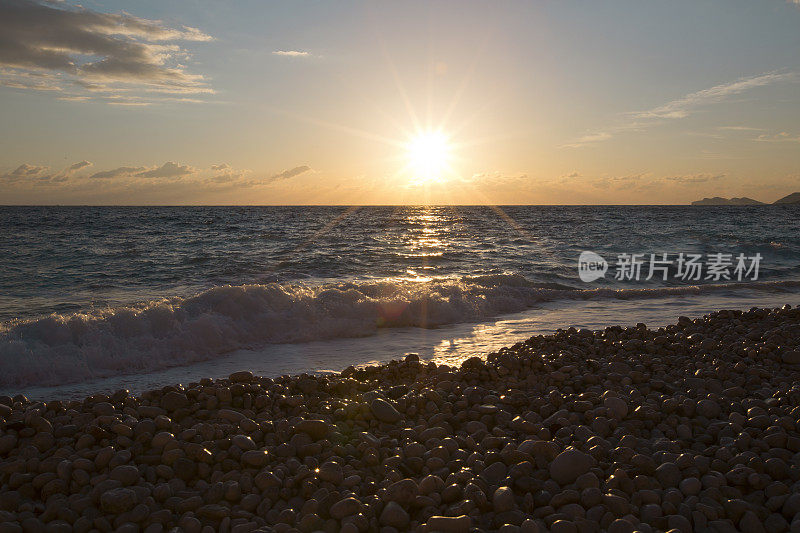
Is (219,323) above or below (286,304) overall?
below

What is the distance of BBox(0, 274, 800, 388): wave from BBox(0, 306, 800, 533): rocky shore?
2360 mm

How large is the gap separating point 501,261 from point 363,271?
6066 millimetres

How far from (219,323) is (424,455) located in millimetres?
5569

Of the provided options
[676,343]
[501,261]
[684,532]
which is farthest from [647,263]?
[684,532]

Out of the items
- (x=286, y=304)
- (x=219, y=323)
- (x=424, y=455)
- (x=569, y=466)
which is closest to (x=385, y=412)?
(x=424, y=455)

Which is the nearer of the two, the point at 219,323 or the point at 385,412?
the point at 385,412

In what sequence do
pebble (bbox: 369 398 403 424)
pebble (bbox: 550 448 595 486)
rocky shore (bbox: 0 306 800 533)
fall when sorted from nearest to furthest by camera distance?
rocky shore (bbox: 0 306 800 533), pebble (bbox: 550 448 595 486), pebble (bbox: 369 398 403 424)

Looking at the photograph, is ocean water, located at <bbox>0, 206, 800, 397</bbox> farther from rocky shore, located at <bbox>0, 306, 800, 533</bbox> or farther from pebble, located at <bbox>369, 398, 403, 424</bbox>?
pebble, located at <bbox>369, 398, 403, 424</bbox>

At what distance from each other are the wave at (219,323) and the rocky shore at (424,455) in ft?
7.74

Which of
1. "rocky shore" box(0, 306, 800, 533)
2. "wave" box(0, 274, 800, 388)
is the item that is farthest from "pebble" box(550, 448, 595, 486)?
"wave" box(0, 274, 800, 388)

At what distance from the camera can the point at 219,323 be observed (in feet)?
26.6

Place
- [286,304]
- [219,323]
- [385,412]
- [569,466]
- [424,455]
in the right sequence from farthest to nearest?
[286,304], [219,323], [385,412], [424,455], [569,466]

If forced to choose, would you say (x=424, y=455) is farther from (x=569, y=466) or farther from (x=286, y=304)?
(x=286, y=304)

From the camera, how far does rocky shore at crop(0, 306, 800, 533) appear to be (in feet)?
9.40
